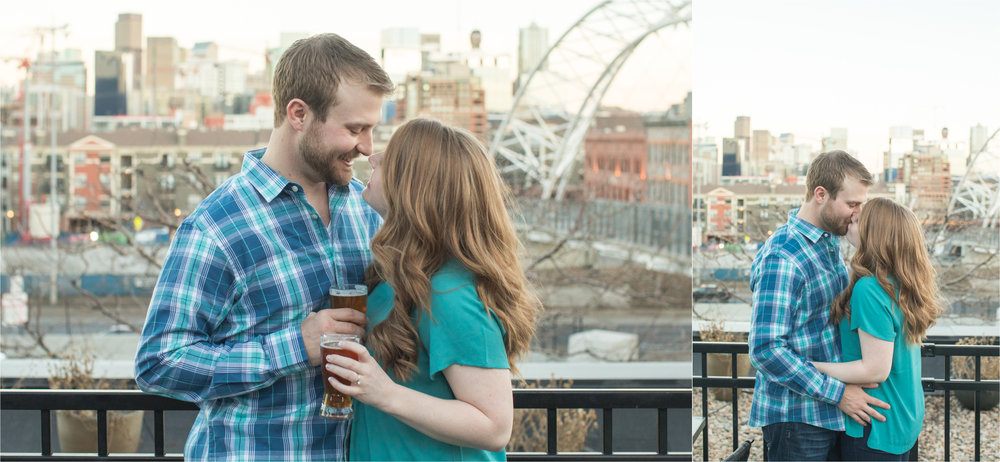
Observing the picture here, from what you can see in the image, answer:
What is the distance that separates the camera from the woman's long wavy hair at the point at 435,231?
3.83ft

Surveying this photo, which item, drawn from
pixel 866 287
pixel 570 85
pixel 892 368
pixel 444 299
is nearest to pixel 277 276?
pixel 444 299

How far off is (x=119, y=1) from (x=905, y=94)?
53.7 ft

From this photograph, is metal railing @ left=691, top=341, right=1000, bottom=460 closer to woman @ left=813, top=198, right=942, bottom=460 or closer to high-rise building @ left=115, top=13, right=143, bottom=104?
woman @ left=813, top=198, right=942, bottom=460

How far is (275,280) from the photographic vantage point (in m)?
1.32

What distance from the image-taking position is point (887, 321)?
71.4 inches

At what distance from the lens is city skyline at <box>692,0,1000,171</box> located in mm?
1966

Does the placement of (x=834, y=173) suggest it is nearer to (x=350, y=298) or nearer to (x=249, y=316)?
(x=350, y=298)

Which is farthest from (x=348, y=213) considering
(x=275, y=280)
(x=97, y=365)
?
(x=97, y=365)

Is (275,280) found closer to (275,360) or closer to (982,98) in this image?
(275,360)

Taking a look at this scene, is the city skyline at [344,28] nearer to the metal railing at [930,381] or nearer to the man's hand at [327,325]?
the metal railing at [930,381]

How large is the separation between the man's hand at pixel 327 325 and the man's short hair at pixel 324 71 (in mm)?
336

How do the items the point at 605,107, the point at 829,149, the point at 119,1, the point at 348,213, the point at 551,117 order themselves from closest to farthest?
the point at 348,213
the point at 829,149
the point at 119,1
the point at 551,117
the point at 605,107

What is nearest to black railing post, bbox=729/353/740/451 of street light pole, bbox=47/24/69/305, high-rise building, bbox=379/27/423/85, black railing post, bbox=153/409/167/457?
black railing post, bbox=153/409/167/457

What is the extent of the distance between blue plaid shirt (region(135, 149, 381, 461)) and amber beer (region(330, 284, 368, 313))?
3.8 inches
